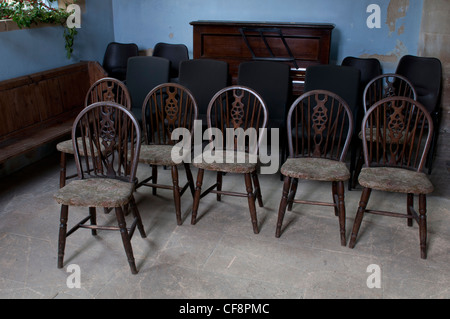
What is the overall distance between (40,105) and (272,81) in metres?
1.95

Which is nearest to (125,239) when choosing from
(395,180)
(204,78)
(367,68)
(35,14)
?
(395,180)

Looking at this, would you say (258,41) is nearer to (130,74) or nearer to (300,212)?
(130,74)

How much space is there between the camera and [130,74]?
3877mm

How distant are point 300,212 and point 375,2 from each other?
2812mm

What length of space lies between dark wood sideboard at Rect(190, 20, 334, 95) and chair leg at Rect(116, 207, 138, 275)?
234 cm

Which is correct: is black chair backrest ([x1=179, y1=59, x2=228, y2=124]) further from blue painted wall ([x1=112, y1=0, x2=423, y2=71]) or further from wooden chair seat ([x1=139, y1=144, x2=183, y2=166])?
blue painted wall ([x1=112, y1=0, x2=423, y2=71])

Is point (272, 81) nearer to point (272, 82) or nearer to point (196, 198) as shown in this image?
point (272, 82)

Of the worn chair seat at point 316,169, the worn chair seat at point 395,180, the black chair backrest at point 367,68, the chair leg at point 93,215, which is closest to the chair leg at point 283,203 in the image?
the worn chair seat at point 316,169

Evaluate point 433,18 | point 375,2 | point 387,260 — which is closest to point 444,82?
point 433,18

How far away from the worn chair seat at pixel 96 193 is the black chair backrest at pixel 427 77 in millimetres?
2843

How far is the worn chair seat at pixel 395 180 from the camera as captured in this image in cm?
236

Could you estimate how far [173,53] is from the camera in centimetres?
495

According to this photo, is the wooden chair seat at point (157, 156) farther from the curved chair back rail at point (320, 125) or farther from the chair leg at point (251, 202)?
the curved chair back rail at point (320, 125)
